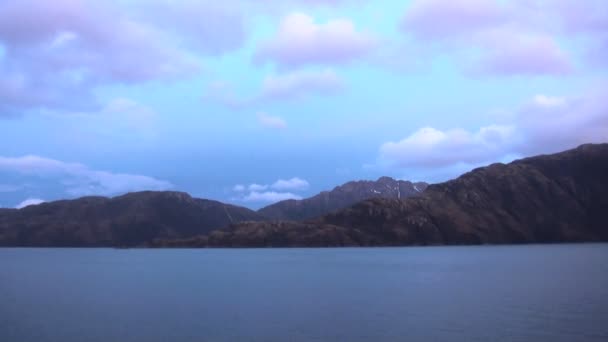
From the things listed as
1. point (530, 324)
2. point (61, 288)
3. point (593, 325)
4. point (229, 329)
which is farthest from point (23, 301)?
point (593, 325)

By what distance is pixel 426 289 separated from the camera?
3204 inches

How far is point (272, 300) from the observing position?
232ft

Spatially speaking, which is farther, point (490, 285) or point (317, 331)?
point (490, 285)

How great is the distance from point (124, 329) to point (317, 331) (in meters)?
16.7

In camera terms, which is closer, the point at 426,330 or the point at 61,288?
the point at 426,330

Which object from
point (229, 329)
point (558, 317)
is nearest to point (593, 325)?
point (558, 317)

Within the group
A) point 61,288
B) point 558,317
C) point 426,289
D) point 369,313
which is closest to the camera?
point 558,317

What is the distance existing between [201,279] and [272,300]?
37494mm

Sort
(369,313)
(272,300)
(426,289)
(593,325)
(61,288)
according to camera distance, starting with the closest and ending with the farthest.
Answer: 1. (593,325)
2. (369,313)
3. (272,300)
4. (426,289)
5. (61,288)

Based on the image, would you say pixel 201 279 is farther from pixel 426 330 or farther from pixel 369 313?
pixel 426 330

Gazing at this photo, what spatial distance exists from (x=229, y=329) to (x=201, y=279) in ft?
186

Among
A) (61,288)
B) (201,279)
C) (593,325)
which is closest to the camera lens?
(593,325)

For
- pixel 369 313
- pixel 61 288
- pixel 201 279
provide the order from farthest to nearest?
1. pixel 201 279
2. pixel 61 288
3. pixel 369 313

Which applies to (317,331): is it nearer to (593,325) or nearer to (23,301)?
(593,325)
